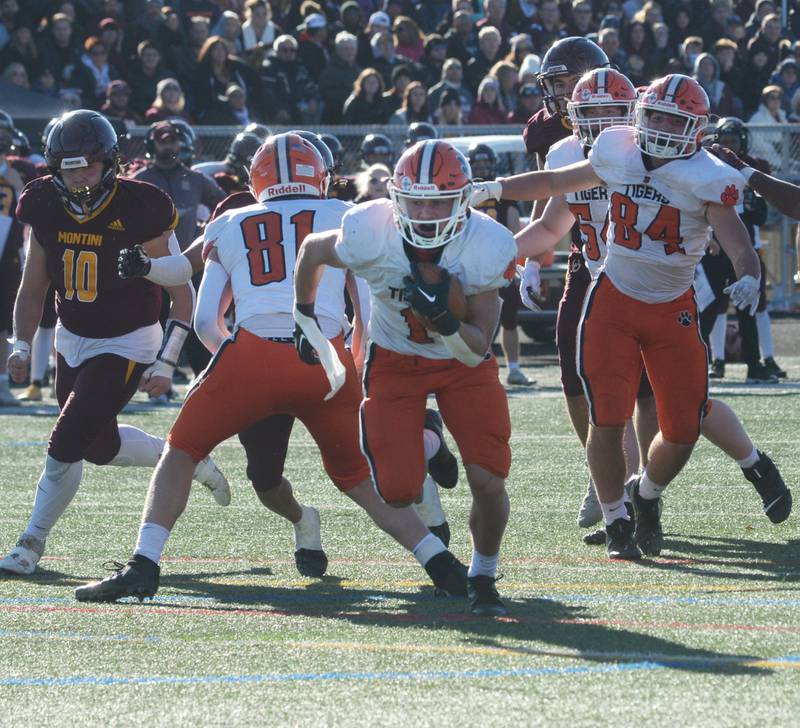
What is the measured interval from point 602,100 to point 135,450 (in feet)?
7.36

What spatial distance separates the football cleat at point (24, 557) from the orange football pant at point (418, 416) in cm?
146

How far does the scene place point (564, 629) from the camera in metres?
4.73

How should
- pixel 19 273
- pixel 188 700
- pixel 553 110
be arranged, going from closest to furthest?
pixel 188 700
pixel 553 110
pixel 19 273

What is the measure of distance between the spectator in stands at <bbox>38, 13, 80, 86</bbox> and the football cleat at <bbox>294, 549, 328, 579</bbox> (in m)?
10.1

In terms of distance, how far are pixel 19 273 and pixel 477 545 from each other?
7.13m

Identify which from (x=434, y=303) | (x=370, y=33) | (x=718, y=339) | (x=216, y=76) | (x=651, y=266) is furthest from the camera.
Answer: (x=370, y=33)

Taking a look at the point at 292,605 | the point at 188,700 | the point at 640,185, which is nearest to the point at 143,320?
the point at 292,605

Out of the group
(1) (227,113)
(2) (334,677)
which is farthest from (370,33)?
(2) (334,677)

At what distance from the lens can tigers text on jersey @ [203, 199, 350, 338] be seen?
5371 mm

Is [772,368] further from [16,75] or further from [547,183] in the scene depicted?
[16,75]

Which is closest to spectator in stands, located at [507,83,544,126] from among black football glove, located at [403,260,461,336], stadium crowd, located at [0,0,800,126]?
stadium crowd, located at [0,0,800,126]

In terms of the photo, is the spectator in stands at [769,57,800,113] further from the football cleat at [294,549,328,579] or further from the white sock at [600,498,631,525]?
the football cleat at [294,549,328,579]

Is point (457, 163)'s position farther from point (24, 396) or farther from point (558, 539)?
point (24, 396)

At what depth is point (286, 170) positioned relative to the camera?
554 cm
